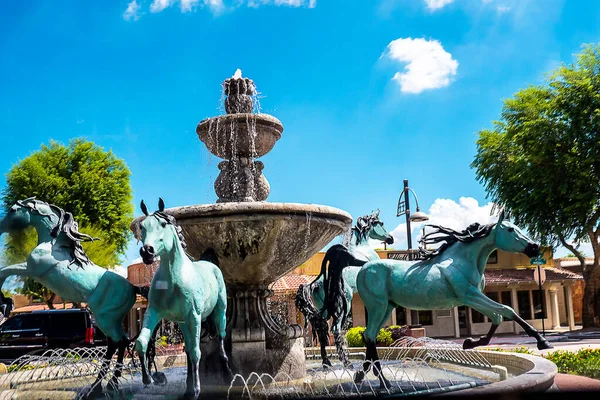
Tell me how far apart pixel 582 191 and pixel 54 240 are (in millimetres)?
27570

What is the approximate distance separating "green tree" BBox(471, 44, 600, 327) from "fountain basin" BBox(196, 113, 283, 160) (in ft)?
75.2

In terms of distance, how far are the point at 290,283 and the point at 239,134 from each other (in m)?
19.1

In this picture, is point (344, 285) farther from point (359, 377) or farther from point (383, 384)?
point (383, 384)

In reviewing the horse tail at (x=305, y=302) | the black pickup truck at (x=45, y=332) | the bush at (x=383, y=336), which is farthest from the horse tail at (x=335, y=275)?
the black pickup truck at (x=45, y=332)

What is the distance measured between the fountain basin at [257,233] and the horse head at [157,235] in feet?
4.39

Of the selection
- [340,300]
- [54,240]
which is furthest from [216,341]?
[54,240]

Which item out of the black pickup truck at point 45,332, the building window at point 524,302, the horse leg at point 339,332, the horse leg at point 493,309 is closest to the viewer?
the horse leg at point 493,309

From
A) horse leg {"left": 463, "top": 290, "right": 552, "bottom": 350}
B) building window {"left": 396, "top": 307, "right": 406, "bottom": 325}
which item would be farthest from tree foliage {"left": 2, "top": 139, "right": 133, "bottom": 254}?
horse leg {"left": 463, "top": 290, "right": 552, "bottom": 350}

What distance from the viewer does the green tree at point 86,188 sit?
33375 mm

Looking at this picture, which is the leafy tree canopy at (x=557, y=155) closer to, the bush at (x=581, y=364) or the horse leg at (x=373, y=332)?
the bush at (x=581, y=364)

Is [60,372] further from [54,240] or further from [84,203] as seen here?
[84,203]

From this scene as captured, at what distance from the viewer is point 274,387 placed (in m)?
7.91

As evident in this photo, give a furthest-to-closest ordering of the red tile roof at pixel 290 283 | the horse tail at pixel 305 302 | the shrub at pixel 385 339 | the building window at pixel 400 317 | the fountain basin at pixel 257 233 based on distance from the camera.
A: the building window at pixel 400 317 → the red tile roof at pixel 290 283 → the shrub at pixel 385 339 → the horse tail at pixel 305 302 → the fountain basin at pixel 257 233

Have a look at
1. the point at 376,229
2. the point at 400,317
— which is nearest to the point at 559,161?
the point at 400,317
